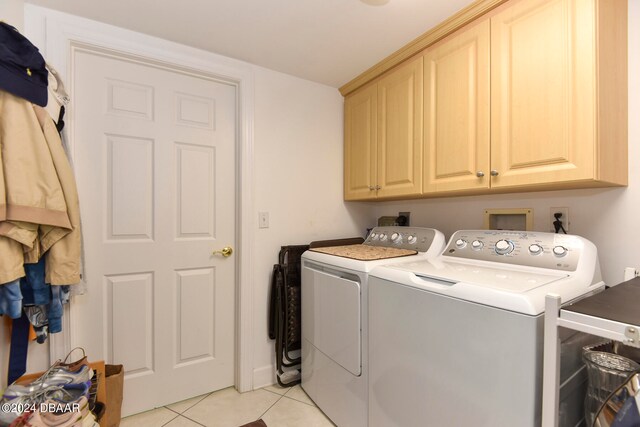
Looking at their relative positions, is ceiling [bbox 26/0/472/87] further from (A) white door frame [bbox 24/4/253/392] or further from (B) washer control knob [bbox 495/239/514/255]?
(B) washer control knob [bbox 495/239/514/255]

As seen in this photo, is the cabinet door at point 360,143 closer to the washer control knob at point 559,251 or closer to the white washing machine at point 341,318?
the white washing machine at point 341,318

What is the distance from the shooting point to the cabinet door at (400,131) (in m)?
1.74

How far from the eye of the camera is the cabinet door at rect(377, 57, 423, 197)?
5.70 feet

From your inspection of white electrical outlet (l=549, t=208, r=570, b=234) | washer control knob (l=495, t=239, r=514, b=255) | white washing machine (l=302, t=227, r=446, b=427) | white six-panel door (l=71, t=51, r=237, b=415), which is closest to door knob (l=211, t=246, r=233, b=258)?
white six-panel door (l=71, t=51, r=237, b=415)

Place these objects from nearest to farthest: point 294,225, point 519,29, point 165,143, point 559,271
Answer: point 559,271, point 519,29, point 165,143, point 294,225

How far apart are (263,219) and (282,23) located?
118 cm

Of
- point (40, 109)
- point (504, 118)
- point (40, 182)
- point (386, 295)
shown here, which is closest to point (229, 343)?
point (386, 295)

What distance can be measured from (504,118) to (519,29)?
1.22 feet

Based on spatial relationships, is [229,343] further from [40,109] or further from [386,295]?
[40,109]

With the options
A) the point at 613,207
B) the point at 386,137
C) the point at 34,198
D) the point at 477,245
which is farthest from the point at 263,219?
the point at 613,207

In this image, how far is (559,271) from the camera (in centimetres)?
116

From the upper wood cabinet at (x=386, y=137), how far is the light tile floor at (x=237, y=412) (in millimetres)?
1434

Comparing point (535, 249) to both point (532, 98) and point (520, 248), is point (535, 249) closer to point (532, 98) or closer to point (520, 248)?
point (520, 248)

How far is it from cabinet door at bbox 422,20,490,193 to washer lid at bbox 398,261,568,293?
412 mm
